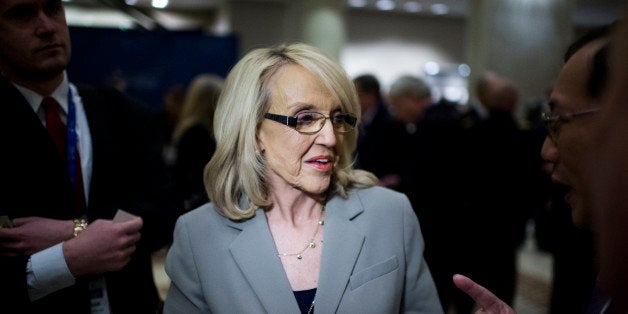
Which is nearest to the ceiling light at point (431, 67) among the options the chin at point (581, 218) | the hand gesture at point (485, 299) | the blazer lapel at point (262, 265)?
the blazer lapel at point (262, 265)

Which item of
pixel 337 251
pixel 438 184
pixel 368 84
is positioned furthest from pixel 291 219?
pixel 368 84

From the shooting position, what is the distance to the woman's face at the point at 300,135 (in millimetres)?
1566

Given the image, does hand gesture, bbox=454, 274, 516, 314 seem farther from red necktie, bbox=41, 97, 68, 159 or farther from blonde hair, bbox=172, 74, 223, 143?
blonde hair, bbox=172, 74, 223, 143

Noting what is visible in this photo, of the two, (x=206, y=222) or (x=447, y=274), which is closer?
(x=206, y=222)

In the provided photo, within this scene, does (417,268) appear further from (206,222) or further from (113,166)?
(113,166)

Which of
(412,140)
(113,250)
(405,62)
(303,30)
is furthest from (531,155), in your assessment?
(405,62)

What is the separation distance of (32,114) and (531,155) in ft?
10.3

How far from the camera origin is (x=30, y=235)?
138 centimetres

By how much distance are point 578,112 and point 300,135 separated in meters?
0.79

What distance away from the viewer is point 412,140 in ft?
12.8

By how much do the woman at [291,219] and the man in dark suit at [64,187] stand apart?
0.19 m

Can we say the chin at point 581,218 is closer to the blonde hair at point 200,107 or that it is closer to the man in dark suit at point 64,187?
the man in dark suit at point 64,187

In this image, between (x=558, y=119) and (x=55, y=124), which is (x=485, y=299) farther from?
(x=55, y=124)

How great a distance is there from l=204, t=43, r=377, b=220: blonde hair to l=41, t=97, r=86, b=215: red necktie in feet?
1.27
